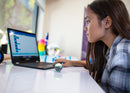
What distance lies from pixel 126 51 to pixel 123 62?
0.06 m

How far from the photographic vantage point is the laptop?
32.8 inches

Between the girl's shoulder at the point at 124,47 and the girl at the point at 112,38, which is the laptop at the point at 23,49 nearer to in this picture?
the girl at the point at 112,38

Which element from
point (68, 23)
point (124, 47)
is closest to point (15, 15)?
point (68, 23)

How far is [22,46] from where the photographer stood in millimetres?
934

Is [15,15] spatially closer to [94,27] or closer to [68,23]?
[68,23]

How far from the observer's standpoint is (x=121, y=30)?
737 mm

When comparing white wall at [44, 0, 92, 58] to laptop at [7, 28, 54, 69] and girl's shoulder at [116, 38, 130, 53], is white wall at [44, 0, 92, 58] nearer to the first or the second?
laptop at [7, 28, 54, 69]

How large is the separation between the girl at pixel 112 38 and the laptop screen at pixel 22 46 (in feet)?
0.84

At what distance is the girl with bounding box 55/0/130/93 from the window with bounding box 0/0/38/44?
82cm

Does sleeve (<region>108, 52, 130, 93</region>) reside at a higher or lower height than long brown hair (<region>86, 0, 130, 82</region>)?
lower

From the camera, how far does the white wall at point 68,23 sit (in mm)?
2230

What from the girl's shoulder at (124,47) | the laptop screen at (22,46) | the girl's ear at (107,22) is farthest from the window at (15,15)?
the girl's shoulder at (124,47)

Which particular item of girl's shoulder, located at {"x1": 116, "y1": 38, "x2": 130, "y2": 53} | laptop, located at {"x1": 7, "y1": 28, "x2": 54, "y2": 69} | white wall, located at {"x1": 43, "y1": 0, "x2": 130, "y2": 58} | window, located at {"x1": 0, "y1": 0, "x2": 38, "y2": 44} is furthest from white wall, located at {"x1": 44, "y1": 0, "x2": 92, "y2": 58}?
girl's shoulder, located at {"x1": 116, "y1": 38, "x2": 130, "y2": 53}

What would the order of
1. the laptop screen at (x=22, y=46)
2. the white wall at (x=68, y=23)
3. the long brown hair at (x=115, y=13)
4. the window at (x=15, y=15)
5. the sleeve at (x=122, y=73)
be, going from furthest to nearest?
the white wall at (x=68, y=23) → the window at (x=15, y=15) → the laptop screen at (x=22, y=46) → the long brown hair at (x=115, y=13) → the sleeve at (x=122, y=73)
